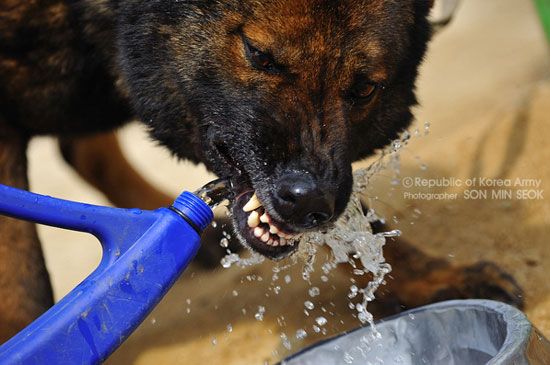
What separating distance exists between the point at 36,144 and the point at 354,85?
11.5 ft

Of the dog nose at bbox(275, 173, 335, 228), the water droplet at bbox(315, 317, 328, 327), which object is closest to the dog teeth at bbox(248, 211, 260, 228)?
the dog nose at bbox(275, 173, 335, 228)

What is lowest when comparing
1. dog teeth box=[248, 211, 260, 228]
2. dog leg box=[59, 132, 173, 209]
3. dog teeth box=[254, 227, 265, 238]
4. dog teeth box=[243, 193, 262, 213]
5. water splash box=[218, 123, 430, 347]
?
dog leg box=[59, 132, 173, 209]

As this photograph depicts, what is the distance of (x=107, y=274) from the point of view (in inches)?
68.1

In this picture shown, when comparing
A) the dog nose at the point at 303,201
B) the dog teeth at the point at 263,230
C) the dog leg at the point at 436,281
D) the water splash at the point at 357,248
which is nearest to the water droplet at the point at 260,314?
Answer: the water splash at the point at 357,248

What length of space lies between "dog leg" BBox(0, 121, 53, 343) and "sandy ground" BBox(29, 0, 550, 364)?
1.33 feet

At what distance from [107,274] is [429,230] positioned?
1795 mm

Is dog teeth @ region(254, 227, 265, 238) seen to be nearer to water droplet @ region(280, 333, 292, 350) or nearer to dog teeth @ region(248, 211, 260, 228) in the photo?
dog teeth @ region(248, 211, 260, 228)

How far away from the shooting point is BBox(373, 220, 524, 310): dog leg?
2.80 m

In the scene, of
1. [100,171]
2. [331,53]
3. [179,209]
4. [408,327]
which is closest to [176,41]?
[331,53]

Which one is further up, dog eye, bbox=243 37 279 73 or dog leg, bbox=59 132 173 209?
dog eye, bbox=243 37 279 73

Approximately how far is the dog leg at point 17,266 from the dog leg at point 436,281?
1150mm

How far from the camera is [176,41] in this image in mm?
2256

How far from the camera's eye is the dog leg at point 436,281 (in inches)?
110

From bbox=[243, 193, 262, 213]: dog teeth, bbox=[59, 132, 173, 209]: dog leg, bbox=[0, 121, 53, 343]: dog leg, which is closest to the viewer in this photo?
bbox=[243, 193, 262, 213]: dog teeth
